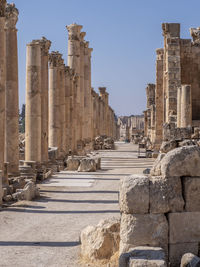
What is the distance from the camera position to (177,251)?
6.76m

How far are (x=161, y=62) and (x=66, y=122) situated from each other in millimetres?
8292

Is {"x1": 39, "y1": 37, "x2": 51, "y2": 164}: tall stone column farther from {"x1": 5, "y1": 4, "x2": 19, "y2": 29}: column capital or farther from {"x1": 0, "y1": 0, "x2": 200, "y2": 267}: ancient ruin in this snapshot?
{"x1": 5, "y1": 4, "x2": 19, "y2": 29}: column capital

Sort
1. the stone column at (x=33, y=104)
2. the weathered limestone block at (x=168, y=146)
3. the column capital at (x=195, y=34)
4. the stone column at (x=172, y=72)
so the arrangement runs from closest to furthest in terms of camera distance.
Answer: the weathered limestone block at (x=168, y=146) < the stone column at (x=33, y=104) < the stone column at (x=172, y=72) < the column capital at (x=195, y=34)

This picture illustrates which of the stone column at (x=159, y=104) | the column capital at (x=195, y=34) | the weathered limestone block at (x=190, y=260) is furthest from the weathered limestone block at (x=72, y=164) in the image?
the weathered limestone block at (x=190, y=260)

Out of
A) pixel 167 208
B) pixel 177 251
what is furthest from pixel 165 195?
pixel 177 251

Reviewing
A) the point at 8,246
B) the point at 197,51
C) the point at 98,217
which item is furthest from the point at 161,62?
the point at 8,246

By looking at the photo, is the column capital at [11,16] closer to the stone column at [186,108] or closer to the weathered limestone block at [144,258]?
the stone column at [186,108]

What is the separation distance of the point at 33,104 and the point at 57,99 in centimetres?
660

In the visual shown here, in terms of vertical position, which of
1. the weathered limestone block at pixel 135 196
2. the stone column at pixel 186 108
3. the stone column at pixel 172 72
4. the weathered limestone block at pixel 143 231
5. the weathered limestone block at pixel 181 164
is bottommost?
the weathered limestone block at pixel 143 231

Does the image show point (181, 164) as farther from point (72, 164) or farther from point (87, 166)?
point (72, 164)

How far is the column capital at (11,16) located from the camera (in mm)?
16328

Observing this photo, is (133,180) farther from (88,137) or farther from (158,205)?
(88,137)

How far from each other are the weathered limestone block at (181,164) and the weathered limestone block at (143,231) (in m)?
0.73

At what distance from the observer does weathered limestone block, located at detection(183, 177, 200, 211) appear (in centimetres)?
686
